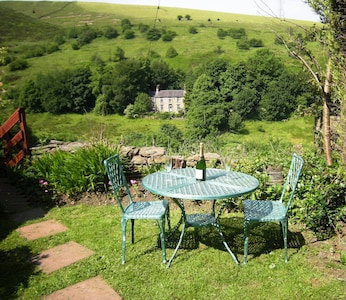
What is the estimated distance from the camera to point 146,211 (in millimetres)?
2543

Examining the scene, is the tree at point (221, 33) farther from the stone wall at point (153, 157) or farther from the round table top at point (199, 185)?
the round table top at point (199, 185)

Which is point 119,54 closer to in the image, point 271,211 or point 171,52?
point 171,52

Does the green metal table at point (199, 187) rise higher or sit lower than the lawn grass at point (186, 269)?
higher

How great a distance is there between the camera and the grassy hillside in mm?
19500

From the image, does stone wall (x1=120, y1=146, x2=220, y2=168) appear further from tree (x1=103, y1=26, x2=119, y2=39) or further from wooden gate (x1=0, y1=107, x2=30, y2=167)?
tree (x1=103, y1=26, x2=119, y2=39)

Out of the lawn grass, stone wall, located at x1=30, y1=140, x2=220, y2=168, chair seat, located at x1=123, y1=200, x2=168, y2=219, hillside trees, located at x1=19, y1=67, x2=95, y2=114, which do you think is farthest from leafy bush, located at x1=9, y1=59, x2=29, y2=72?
chair seat, located at x1=123, y1=200, x2=168, y2=219

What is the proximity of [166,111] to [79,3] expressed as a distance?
11.6m

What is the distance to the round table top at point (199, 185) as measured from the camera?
7.31 ft

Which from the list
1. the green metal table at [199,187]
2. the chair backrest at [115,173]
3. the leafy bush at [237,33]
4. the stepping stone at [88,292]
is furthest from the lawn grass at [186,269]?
the leafy bush at [237,33]

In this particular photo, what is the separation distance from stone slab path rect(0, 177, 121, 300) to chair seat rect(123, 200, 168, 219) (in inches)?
19.8

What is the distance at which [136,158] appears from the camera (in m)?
4.81

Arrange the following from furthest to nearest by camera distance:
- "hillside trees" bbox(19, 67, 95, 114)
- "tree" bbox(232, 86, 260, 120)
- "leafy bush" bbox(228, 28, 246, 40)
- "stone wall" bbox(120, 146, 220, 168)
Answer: "leafy bush" bbox(228, 28, 246, 40), "tree" bbox(232, 86, 260, 120), "hillside trees" bbox(19, 67, 95, 114), "stone wall" bbox(120, 146, 220, 168)

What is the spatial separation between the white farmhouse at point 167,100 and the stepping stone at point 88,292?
15199 mm

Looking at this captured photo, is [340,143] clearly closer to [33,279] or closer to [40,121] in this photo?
[33,279]
